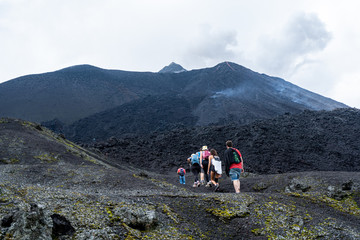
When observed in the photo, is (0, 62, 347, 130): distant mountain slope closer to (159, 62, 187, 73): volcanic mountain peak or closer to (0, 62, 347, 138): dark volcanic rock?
(0, 62, 347, 138): dark volcanic rock

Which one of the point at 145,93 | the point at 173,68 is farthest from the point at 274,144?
the point at 173,68

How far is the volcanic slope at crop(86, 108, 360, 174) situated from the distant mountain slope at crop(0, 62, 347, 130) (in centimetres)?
1212

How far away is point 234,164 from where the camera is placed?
28.8 ft

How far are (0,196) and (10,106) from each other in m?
62.1

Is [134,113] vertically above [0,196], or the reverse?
[134,113]

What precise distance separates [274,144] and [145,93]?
5262cm

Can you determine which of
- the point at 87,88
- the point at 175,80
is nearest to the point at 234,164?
the point at 87,88

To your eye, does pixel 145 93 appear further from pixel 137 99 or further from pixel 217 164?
pixel 217 164

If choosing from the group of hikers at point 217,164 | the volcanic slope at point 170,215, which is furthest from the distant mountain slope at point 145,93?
the volcanic slope at point 170,215

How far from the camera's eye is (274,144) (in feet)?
92.7

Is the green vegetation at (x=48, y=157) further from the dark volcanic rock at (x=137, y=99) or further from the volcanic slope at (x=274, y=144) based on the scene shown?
the dark volcanic rock at (x=137, y=99)

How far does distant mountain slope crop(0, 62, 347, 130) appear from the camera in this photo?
53.9 m

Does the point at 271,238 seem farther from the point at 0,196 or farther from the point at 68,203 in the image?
the point at 0,196

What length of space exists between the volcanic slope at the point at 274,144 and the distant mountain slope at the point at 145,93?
1212 cm
